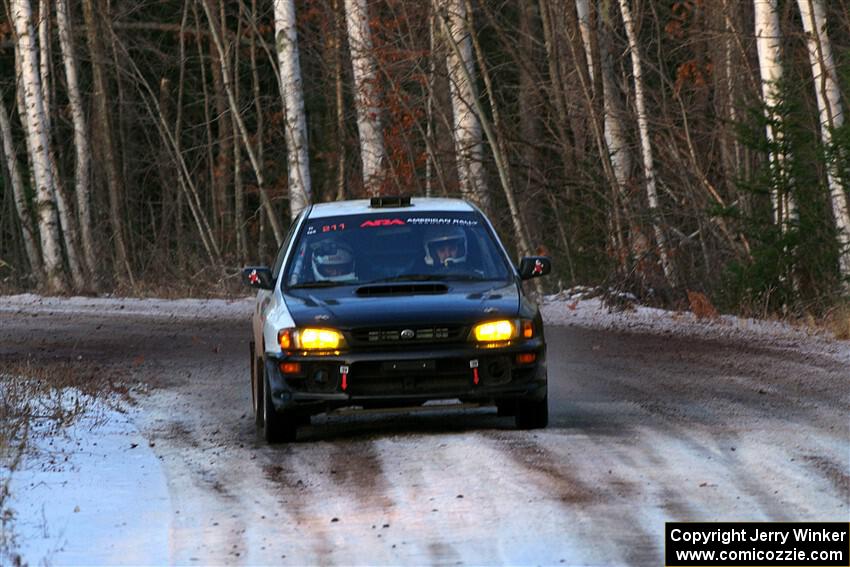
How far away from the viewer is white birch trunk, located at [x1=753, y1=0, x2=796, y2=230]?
2214cm

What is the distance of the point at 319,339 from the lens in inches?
462

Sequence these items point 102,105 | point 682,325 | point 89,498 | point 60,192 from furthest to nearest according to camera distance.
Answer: point 102,105, point 60,192, point 682,325, point 89,498

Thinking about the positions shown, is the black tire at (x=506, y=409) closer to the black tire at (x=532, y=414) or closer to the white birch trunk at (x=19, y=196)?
the black tire at (x=532, y=414)

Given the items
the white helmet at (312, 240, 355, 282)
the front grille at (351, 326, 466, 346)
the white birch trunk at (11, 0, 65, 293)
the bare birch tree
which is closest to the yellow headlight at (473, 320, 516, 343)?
the front grille at (351, 326, 466, 346)

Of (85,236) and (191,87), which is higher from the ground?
(191,87)

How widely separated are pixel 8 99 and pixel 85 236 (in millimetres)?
15191

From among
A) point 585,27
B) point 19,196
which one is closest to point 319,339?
point 585,27

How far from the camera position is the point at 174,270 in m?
34.3

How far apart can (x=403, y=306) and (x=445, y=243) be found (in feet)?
4.44

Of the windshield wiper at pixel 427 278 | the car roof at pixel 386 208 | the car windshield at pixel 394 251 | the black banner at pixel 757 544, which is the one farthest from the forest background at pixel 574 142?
the black banner at pixel 757 544

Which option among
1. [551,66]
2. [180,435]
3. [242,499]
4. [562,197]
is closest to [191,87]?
[551,66]

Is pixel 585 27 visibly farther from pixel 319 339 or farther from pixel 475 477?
pixel 475 477

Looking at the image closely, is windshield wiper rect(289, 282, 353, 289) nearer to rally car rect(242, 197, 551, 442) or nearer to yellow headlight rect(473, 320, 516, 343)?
rally car rect(242, 197, 551, 442)

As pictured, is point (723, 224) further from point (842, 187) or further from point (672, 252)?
point (842, 187)
